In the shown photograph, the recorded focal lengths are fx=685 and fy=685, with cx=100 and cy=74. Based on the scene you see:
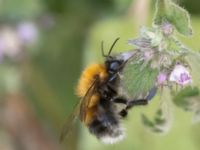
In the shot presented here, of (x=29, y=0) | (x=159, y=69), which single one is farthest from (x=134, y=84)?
(x=29, y=0)

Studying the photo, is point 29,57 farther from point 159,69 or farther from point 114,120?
point 159,69

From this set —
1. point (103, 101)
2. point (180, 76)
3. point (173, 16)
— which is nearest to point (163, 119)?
point (103, 101)

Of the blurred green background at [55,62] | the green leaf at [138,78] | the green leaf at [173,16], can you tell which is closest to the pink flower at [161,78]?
the green leaf at [138,78]

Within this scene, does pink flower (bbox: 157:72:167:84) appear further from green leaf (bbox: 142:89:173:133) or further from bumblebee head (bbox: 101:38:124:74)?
bumblebee head (bbox: 101:38:124:74)

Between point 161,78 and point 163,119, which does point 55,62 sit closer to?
point 163,119

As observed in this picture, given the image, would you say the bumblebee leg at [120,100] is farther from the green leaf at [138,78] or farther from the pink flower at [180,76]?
the pink flower at [180,76]

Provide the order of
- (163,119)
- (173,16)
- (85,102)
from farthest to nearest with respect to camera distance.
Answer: (163,119), (85,102), (173,16)
